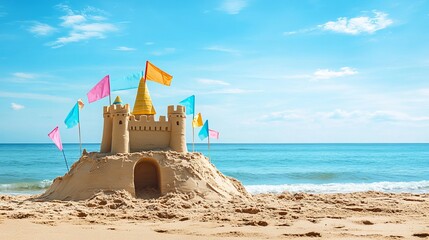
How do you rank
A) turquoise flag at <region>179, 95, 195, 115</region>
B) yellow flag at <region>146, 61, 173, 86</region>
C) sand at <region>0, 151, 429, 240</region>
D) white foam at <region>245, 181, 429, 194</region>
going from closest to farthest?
sand at <region>0, 151, 429, 240</region>
yellow flag at <region>146, 61, 173, 86</region>
turquoise flag at <region>179, 95, 195, 115</region>
white foam at <region>245, 181, 429, 194</region>

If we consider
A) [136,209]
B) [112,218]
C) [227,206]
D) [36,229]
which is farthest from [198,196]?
[36,229]

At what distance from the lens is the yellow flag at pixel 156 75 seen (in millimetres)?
14812

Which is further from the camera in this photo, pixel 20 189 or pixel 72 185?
pixel 20 189

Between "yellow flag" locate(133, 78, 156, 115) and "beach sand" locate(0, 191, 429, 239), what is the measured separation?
290 centimetres

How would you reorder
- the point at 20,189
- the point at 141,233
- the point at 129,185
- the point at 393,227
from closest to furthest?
1. the point at 141,233
2. the point at 393,227
3. the point at 129,185
4. the point at 20,189

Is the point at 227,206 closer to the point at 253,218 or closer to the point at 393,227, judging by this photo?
the point at 253,218

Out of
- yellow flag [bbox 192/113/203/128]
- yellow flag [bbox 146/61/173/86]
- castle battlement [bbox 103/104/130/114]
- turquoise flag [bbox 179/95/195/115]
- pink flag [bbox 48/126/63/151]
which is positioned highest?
yellow flag [bbox 146/61/173/86]

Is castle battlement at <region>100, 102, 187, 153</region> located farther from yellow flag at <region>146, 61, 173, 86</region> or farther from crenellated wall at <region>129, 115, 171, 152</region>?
yellow flag at <region>146, 61, 173, 86</region>

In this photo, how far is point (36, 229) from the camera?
32.0ft

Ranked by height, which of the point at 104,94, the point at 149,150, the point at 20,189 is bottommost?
the point at 20,189

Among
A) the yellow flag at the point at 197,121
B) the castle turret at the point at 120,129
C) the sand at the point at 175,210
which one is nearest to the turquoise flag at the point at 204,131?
the yellow flag at the point at 197,121

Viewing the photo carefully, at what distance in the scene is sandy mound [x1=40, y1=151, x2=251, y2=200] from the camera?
13.3m

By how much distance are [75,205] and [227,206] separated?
4256 mm

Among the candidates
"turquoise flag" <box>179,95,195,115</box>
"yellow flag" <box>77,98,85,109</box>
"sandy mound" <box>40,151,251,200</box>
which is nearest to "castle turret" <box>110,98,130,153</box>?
"sandy mound" <box>40,151,251,200</box>
